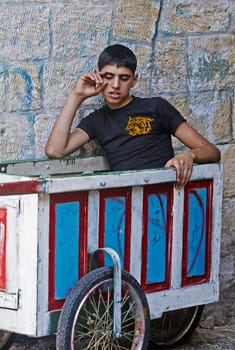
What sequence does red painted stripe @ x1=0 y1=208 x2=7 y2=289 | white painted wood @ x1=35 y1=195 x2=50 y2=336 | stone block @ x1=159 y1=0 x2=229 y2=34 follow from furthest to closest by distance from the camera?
stone block @ x1=159 y1=0 x2=229 y2=34 → red painted stripe @ x1=0 y1=208 x2=7 y2=289 → white painted wood @ x1=35 y1=195 x2=50 y2=336

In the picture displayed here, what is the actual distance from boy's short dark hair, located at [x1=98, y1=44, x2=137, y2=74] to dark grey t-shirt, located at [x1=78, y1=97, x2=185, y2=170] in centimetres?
20

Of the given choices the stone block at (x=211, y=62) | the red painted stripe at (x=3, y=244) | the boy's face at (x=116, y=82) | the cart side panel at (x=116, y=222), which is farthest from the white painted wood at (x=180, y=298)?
the stone block at (x=211, y=62)

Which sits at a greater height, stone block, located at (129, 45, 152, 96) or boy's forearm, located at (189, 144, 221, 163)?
stone block, located at (129, 45, 152, 96)

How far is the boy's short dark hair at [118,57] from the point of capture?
17.5 ft

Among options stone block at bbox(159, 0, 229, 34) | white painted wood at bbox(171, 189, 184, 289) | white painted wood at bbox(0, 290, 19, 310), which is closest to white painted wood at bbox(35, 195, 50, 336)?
white painted wood at bbox(0, 290, 19, 310)

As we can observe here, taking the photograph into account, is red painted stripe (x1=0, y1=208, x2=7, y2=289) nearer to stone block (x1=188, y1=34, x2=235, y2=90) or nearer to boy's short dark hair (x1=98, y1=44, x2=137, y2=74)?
boy's short dark hair (x1=98, y1=44, x2=137, y2=74)

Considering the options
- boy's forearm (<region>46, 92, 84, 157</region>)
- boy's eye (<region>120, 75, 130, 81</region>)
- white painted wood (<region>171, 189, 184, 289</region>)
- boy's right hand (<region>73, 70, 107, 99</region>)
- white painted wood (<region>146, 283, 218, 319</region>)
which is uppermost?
boy's eye (<region>120, 75, 130, 81</region>)

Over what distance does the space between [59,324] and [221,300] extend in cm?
209

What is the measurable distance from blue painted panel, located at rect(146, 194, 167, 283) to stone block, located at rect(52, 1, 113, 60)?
1101 millimetres

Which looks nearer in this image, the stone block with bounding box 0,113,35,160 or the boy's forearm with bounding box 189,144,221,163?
the boy's forearm with bounding box 189,144,221,163

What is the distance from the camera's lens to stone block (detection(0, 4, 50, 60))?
5363mm

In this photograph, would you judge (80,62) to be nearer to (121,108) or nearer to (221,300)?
(121,108)

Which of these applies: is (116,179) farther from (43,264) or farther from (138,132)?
(138,132)

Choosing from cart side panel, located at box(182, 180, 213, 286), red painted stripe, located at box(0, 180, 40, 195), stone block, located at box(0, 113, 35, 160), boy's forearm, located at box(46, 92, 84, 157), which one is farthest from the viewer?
stone block, located at box(0, 113, 35, 160)
